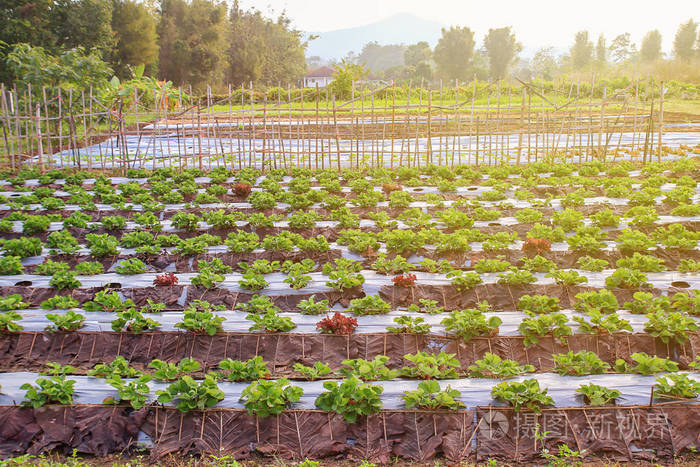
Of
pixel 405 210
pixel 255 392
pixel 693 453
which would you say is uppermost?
pixel 405 210

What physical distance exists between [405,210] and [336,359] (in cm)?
402

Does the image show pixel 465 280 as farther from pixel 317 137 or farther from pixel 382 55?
pixel 382 55

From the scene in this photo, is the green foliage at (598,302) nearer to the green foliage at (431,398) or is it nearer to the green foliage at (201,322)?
the green foliage at (431,398)

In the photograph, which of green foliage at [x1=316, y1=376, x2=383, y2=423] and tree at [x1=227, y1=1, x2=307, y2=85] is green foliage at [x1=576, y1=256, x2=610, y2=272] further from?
tree at [x1=227, y1=1, x2=307, y2=85]

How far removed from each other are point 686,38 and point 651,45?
635 centimetres

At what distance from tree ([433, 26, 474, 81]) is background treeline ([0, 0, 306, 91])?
46.0 ft

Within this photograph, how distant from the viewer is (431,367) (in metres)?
4.02

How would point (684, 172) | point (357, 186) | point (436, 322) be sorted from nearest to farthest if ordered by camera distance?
point (436, 322) → point (357, 186) → point (684, 172)

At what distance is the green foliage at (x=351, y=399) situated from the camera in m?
3.57

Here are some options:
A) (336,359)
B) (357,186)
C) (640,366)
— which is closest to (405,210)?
(357,186)

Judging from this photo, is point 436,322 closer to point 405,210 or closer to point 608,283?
point 608,283

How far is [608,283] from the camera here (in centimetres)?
535

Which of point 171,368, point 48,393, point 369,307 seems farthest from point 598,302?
point 48,393

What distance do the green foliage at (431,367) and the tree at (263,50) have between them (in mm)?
35647
